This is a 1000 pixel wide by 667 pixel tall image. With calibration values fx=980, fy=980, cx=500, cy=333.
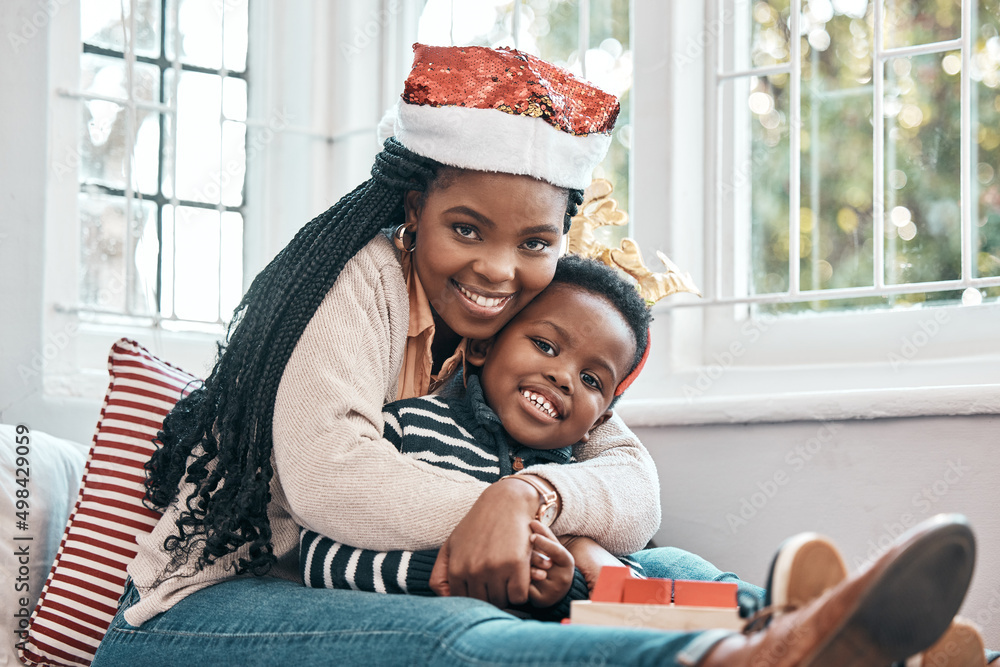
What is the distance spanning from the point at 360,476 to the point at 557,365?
36cm

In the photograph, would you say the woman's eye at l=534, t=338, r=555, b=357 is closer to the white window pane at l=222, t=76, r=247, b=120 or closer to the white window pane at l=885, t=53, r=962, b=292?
the white window pane at l=885, t=53, r=962, b=292

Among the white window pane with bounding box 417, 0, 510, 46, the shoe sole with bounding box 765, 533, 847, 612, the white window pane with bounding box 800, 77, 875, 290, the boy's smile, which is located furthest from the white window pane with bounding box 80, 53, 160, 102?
the shoe sole with bounding box 765, 533, 847, 612

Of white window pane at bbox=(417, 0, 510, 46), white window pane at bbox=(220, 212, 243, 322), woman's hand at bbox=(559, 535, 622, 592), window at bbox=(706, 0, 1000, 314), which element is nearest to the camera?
woman's hand at bbox=(559, 535, 622, 592)

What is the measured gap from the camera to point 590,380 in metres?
1.51

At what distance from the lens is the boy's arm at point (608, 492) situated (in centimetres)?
130

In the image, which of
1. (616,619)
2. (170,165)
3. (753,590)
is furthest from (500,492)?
(170,165)

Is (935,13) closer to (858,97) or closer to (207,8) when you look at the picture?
(858,97)

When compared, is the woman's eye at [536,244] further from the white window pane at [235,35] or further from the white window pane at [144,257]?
→ the white window pane at [235,35]

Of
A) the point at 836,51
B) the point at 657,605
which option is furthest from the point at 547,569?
the point at 836,51

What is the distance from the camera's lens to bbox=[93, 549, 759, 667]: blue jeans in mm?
875

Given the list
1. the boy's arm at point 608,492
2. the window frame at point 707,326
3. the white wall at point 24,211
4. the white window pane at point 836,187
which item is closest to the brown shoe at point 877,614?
the boy's arm at point 608,492

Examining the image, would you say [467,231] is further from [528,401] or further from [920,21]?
[920,21]

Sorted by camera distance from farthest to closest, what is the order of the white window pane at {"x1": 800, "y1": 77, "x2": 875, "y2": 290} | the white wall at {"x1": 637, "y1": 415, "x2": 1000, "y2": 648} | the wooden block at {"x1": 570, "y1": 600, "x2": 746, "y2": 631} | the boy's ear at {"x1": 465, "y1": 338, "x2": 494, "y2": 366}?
the white window pane at {"x1": 800, "y1": 77, "x2": 875, "y2": 290}, the white wall at {"x1": 637, "y1": 415, "x2": 1000, "y2": 648}, the boy's ear at {"x1": 465, "y1": 338, "x2": 494, "y2": 366}, the wooden block at {"x1": 570, "y1": 600, "x2": 746, "y2": 631}

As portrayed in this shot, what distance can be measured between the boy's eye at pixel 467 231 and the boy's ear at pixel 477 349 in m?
0.19
